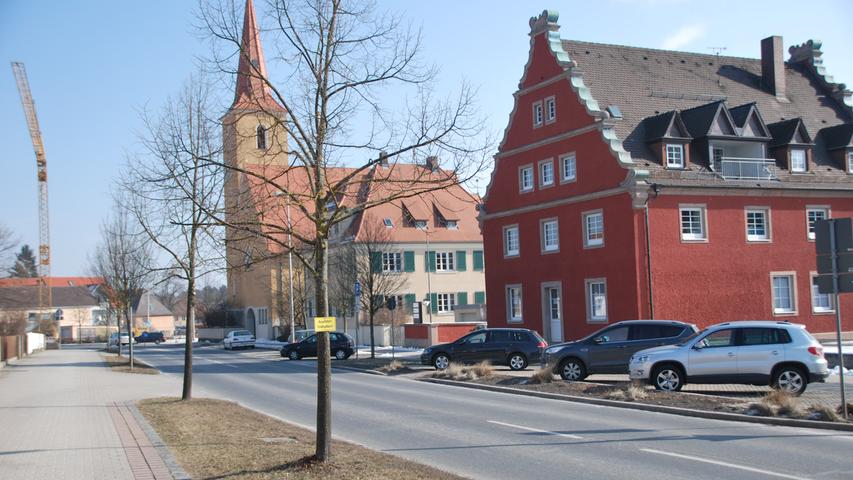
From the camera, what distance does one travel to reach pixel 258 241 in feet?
39.8

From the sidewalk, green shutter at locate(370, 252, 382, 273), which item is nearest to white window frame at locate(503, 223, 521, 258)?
green shutter at locate(370, 252, 382, 273)

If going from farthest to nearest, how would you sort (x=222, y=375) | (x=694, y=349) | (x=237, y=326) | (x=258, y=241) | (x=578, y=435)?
(x=237, y=326) < (x=222, y=375) < (x=694, y=349) < (x=578, y=435) < (x=258, y=241)

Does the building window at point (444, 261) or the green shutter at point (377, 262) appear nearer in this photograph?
the green shutter at point (377, 262)

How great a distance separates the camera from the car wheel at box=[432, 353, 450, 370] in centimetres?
2914

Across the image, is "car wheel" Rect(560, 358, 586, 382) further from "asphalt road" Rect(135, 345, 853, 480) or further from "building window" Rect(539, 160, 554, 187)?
"building window" Rect(539, 160, 554, 187)

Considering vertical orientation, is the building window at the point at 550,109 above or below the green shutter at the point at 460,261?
above

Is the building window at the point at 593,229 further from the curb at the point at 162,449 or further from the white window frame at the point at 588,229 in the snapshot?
the curb at the point at 162,449

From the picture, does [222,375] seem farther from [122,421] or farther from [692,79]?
[692,79]

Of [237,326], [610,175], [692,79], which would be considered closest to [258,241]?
[610,175]

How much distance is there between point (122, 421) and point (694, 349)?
40.1ft

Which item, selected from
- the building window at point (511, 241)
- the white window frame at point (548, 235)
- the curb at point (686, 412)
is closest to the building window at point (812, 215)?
the white window frame at point (548, 235)

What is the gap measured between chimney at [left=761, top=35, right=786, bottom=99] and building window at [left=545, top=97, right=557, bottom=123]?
39.3 ft

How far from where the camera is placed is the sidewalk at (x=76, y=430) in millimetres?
10164

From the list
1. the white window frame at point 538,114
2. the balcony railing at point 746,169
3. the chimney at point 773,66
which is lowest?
the balcony railing at point 746,169
